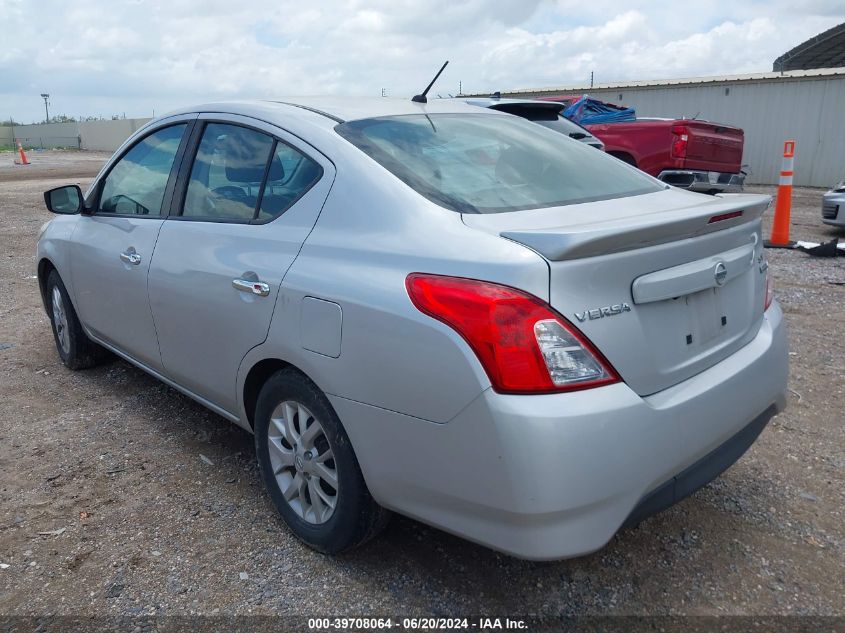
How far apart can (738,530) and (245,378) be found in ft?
6.53

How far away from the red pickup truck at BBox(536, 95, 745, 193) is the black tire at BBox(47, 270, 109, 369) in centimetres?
756

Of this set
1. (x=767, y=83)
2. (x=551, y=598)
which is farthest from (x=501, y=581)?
(x=767, y=83)

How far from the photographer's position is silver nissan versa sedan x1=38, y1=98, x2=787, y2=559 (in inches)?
74.5

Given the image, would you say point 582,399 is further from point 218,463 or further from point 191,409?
point 191,409

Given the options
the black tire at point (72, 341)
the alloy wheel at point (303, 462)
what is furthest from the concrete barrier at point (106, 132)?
the alloy wheel at point (303, 462)

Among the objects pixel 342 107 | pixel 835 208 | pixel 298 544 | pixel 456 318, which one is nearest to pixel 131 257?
pixel 342 107

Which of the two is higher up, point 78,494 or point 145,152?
point 145,152

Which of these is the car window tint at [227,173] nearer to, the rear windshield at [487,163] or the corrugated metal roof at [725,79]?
the rear windshield at [487,163]

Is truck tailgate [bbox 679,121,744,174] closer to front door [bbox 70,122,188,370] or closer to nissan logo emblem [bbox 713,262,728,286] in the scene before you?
front door [bbox 70,122,188,370]

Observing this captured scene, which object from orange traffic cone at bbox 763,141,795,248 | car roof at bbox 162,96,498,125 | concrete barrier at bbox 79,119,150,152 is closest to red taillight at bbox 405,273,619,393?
car roof at bbox 162,96,498,125

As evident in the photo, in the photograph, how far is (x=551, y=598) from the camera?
2.37 m

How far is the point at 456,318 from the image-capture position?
6.35 feet

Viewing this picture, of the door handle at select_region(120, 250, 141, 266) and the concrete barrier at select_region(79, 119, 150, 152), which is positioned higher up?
the concrete barrier at select_region(79, 119, 150, 152)

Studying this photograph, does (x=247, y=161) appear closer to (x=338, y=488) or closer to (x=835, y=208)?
(x=338, y=488)
